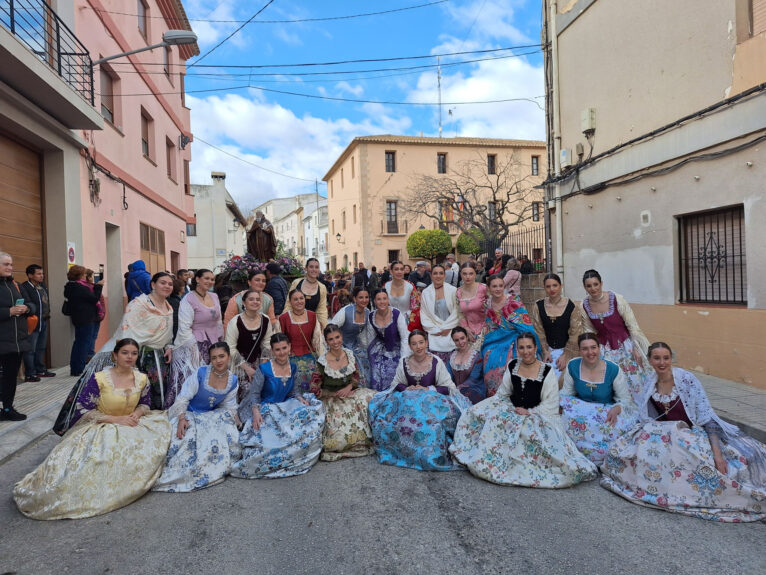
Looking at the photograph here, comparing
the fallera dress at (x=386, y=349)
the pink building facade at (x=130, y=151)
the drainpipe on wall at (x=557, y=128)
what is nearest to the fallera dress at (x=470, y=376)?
the fallera dress at (x=386, y=349)

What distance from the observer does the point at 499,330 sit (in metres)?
5.61

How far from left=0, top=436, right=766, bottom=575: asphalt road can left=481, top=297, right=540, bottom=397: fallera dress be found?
5.22 ft

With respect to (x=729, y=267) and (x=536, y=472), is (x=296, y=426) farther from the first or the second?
(x=729, y=267)

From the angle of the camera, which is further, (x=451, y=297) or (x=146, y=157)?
(x=146, y=157)

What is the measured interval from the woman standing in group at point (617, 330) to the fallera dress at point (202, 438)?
370 cm

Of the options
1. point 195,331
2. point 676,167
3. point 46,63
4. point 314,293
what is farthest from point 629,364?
point 46,63

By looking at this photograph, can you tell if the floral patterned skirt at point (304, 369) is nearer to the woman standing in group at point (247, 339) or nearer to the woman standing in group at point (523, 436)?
the woman standing in group at point (247, 339)

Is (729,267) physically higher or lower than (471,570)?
higher

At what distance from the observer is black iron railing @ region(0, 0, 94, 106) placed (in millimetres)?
6839

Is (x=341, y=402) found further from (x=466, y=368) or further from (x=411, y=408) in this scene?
(x=466, y=368)

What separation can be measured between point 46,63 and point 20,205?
2.29 metres

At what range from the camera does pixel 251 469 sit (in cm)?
421

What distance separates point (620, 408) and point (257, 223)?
9.35m

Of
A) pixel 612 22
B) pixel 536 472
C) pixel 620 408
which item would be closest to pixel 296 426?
pixel 536 472
